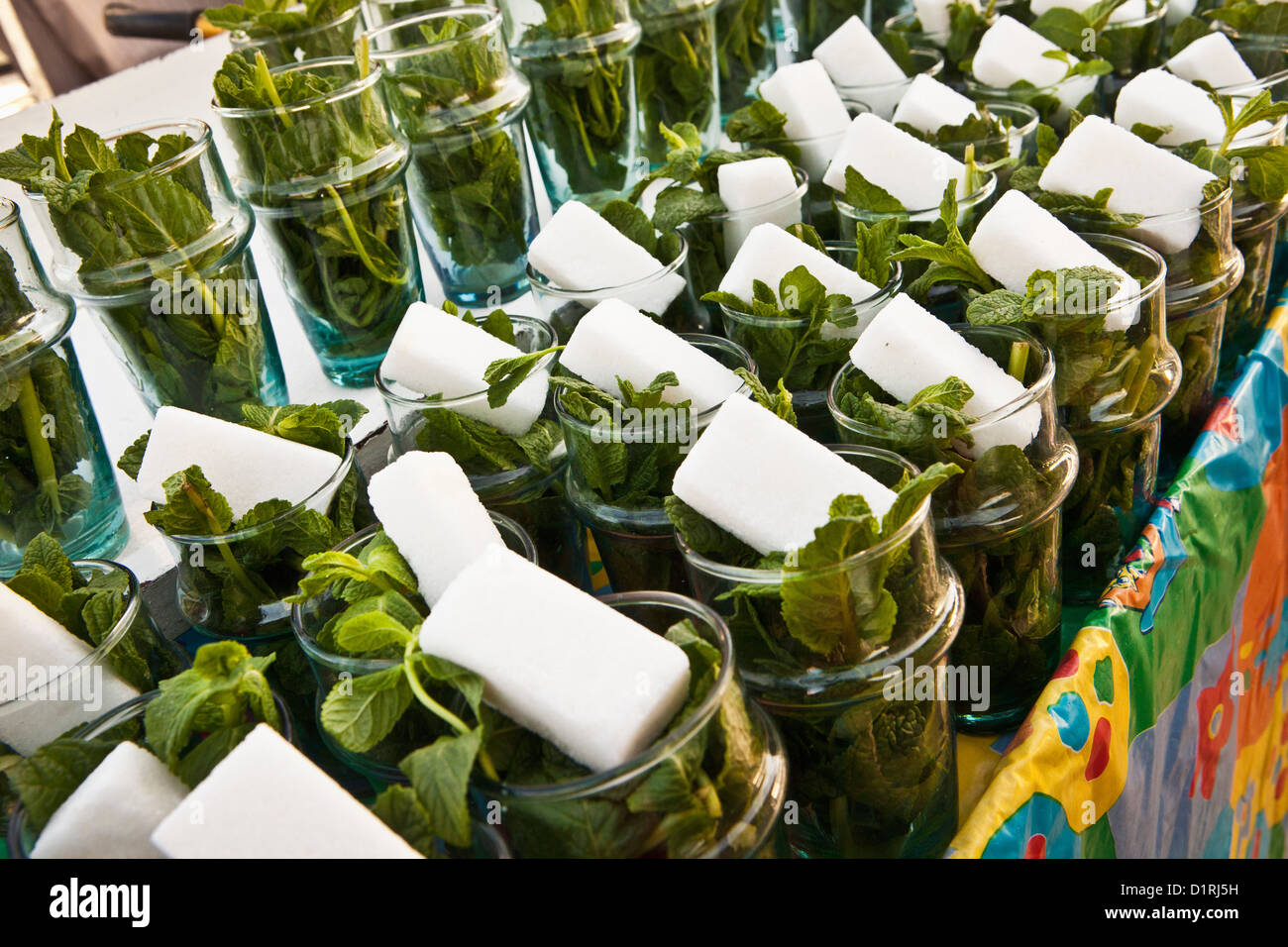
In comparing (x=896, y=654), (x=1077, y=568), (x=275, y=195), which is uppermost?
(x=275, y=195)

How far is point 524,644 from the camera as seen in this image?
642mm

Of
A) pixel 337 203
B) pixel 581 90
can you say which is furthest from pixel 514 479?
pixel 581 90

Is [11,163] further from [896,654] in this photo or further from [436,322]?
[896,654]

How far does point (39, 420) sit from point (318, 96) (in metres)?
0.42

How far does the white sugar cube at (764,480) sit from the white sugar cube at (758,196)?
1.51ft

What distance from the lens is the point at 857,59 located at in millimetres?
1536

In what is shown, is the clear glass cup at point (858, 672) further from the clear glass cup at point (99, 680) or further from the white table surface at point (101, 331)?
the white table surface at point (101, 331)

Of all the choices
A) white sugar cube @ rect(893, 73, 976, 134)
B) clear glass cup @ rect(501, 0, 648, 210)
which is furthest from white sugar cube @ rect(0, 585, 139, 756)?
white sugar cube @ rect(893, 73, 976, 134)

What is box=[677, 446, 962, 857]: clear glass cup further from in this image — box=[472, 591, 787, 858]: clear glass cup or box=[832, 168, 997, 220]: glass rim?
box=[832, 168, 997, 220]: glass rim

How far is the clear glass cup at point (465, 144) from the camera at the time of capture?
4.15ft

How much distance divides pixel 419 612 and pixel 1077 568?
2.15 ft

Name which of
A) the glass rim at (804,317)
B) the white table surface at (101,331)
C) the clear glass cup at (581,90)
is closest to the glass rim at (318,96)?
the white table surface at (101,331)

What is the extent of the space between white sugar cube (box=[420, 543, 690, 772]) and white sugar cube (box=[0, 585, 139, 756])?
0.25m
